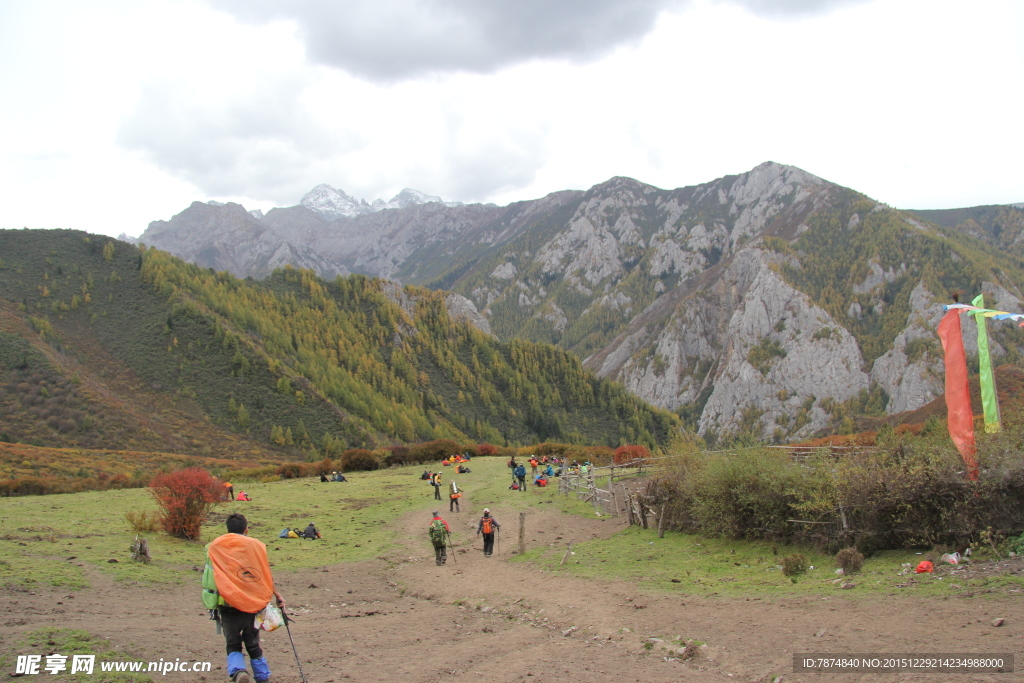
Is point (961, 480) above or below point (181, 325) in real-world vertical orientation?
below

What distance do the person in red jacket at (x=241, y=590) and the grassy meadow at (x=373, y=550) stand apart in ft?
28.7

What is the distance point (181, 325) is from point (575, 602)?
10228cm

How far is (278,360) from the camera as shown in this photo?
333ft

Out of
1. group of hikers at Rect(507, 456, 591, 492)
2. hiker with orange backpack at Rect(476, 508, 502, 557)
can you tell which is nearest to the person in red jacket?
hiker with orange backpack at Rect(476, 508, 502, 557)

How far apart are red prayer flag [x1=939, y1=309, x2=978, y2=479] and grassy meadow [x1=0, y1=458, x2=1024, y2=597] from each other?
2811mm

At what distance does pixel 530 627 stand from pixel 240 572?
262 inches

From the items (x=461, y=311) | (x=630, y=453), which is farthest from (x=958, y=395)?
(x=461, y=311)

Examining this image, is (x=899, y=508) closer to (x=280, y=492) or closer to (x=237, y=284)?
(x=280, y=492)

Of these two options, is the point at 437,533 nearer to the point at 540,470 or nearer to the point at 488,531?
the point at 488,531

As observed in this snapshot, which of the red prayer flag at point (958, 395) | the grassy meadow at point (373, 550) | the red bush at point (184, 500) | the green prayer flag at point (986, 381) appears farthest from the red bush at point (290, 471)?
the green prayer flag at point (986, 381)

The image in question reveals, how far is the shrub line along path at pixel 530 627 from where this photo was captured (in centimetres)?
884

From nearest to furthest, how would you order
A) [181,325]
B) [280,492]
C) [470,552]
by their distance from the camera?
[470,552]
[280,492]
[181,325]

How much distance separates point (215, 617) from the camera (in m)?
7.08

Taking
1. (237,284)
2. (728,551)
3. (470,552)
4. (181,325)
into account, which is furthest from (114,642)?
(237,284)
